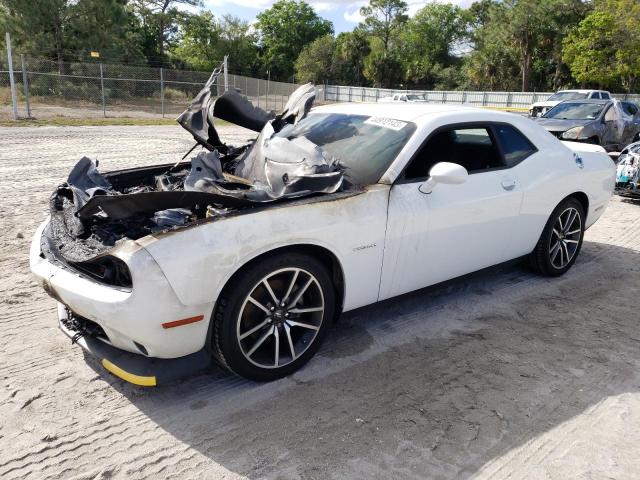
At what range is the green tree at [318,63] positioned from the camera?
66.8 meters

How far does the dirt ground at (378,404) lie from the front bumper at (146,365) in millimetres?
241

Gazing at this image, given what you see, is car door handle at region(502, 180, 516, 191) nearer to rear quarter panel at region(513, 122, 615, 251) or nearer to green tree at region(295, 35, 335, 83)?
rear quarter panel at region(513, 122, 615, 251)

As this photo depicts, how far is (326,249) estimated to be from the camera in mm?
3186

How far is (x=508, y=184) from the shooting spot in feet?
13.8

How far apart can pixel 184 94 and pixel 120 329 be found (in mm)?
26085

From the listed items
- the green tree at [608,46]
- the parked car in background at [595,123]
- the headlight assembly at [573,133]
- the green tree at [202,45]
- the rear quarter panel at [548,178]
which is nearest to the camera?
the rear quarter panel at [548,178]

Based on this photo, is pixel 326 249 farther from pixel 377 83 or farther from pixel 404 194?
pixel 377 83

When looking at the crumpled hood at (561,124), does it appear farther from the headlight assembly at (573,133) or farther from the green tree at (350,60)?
the green tree at (350,60)

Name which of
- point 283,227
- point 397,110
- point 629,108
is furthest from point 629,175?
point 283,227

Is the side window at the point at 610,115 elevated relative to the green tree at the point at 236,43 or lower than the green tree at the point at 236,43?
lower

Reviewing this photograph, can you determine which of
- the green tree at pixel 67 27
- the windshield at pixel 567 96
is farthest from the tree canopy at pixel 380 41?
the windshield at pixel 567 96

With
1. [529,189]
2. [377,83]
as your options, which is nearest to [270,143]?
[529,189]

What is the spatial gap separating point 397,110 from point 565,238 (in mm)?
2213

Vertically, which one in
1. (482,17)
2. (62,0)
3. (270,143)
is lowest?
(270,143)
